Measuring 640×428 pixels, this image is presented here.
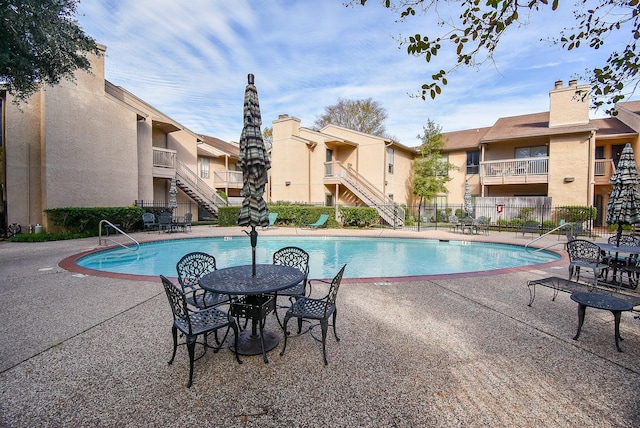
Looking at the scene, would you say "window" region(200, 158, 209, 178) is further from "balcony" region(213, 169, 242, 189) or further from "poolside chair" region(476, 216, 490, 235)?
"poolside chair" region(476, 216, 490, 235)

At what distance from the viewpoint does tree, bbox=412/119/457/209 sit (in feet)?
75.6

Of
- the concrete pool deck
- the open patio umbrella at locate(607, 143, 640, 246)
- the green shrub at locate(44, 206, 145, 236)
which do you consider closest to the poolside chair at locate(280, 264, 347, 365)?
the concrete pool deck

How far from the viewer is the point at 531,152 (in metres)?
21.3

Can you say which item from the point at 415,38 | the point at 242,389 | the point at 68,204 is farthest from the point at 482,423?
the point at 68,204

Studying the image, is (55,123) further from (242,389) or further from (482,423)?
(482,423)

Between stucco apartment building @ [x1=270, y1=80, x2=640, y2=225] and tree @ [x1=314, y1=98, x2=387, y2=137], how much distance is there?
1070 centimetres

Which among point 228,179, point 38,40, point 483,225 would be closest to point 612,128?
point 483,225

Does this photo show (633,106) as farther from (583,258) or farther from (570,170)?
(583,258)

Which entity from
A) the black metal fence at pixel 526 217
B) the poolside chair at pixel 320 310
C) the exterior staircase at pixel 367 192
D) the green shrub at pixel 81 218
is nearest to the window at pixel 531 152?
the black metal fence at pixel 526 217

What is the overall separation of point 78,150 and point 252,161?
604 inches

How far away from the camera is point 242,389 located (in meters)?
2.94

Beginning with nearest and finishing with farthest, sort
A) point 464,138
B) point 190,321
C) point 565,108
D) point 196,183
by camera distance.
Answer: point 190,321 < point 565,108 < point 196,183 < point 464,138

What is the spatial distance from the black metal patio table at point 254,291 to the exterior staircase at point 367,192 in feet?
52.8

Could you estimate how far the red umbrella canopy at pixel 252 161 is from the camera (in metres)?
3.89
